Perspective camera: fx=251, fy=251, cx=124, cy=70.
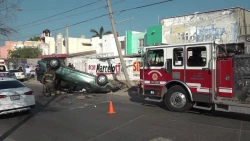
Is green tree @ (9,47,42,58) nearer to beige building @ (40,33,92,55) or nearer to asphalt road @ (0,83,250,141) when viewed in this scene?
beige building @ (40,33,92,55)

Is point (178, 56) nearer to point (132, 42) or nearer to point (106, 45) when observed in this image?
point (132, 42)

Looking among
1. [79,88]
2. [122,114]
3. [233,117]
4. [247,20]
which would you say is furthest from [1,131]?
[247,20]

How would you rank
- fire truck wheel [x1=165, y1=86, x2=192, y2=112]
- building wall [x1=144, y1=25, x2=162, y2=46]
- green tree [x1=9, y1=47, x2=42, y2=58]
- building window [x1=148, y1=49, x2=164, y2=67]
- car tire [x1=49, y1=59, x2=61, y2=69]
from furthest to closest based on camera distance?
green tree [x1=9, y1=47, x2=42, y2=58] < building wall [x1=144, y1=25, x2=162, y2=46] < car tire [x1=49, y1=59, x2=61, y2=69] < building window [x1=148, y1=49, x2=164, y2=67] < fire truck wheel [x1=165, y1=86, x2=192, y2=112]

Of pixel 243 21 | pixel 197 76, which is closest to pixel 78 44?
pixel 243 21

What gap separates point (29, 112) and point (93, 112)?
2.59 meters

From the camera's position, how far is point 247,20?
22078 millimetres

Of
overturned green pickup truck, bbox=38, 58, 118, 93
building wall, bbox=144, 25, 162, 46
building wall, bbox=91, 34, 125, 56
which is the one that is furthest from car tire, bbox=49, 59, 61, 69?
building wall, bbox=91, 34, 125, 56

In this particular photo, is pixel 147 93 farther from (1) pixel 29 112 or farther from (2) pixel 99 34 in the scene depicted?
(2) pixel 99 34

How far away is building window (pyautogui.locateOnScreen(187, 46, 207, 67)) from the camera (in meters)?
8.62

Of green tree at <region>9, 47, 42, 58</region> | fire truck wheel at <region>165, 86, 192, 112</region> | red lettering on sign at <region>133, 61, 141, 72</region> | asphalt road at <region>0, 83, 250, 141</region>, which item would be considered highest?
green tree at <region>9, 47, 42, 58</region>

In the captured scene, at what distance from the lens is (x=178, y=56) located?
9273mm

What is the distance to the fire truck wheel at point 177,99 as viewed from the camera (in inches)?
358

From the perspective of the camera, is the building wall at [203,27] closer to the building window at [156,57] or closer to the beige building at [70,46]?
the building window at [156,57]

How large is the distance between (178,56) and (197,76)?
1.06 meters
